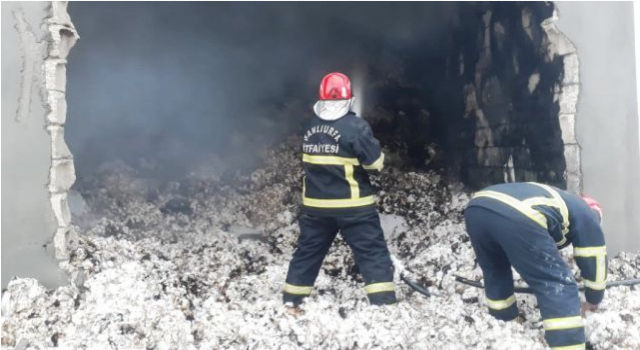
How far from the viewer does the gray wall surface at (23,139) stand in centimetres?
326

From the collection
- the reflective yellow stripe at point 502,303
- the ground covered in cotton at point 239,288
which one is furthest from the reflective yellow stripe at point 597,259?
the reflective yellow stripe at point 502,303

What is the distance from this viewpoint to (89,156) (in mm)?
5301

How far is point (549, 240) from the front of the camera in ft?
9.05

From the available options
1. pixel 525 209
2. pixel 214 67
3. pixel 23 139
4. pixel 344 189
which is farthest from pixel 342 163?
pixel 214 67

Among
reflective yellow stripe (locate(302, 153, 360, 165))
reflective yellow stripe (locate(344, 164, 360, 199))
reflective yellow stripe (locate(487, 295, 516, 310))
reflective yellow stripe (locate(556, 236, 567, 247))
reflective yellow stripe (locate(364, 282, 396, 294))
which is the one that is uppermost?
reflective yellow stripe (locate(302, 153, 360, 165))

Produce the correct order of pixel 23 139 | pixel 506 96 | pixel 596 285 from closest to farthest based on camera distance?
pixel 596 285, pixel 23 139, pixel 506 96

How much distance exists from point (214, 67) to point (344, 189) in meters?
Result: 3.37

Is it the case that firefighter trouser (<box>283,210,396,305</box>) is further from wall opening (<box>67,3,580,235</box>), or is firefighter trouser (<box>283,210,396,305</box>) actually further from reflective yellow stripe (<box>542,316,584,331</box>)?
wall opening (<box>67,3,580,235</box>)

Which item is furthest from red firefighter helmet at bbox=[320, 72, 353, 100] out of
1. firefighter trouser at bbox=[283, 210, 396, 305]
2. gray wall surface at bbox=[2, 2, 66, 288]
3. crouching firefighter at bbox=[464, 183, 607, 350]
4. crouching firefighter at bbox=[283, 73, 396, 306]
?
gray wall surface at bbox=[2, 2, 66, 288]

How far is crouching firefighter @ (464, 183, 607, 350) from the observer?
2758 mm

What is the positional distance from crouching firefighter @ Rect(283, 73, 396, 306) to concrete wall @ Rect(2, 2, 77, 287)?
1.49m

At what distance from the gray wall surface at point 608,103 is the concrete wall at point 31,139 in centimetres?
317

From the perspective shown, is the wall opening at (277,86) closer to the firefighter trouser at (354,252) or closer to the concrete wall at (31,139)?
the concrete wall at (31,139)

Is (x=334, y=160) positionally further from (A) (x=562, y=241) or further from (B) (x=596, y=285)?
(B) (x=596, y=285)
